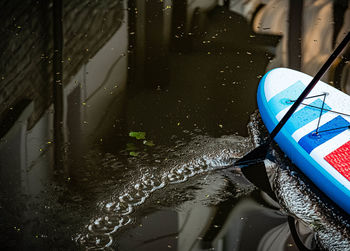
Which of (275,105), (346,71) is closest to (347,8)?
(346,71)

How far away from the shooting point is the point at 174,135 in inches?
177

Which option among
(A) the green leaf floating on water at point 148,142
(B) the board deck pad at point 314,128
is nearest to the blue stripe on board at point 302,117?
(B) the board deck pad at point 314,128

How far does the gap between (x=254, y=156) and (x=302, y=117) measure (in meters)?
0.46

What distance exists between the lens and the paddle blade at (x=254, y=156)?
163 inches

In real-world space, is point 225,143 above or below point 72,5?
below

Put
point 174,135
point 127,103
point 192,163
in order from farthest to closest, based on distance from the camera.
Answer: point 127,103
point 174,135
point 192,163

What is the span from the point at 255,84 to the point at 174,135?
1032 millimetres

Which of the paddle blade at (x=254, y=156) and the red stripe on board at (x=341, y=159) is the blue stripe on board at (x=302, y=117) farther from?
the red stripe on board at (x=341, y=159)

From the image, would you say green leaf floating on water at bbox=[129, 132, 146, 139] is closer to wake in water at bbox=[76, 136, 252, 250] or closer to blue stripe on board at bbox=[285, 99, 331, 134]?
wake in water at bbox=[76, 136, 252, 250]

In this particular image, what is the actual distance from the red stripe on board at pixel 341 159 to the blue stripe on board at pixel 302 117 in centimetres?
34

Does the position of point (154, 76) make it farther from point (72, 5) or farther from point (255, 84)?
point (72, 5)

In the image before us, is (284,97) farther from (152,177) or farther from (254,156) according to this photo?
(152,177)

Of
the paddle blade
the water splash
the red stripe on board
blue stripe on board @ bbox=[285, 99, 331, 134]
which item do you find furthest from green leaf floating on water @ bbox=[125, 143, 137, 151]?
the red stripe on board

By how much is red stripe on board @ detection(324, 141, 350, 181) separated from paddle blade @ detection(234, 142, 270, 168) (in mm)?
467
